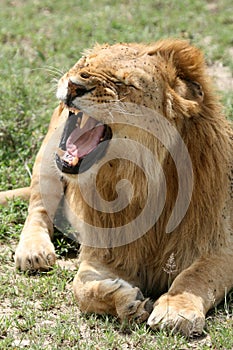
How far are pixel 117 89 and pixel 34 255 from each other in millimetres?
1124

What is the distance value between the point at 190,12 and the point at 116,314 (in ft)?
15.5

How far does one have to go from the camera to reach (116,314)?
3820 mm

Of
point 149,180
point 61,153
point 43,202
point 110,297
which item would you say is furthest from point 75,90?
point 43,202

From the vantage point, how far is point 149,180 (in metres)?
3.89

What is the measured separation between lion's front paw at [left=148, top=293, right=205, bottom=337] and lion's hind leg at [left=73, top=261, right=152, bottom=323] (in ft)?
0.31

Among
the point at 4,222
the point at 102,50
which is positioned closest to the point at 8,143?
the point at 4,222

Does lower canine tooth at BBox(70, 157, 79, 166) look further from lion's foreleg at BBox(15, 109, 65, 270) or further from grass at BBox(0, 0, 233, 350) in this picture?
lion's foreleg at BBox(15, 109, 65, 270)

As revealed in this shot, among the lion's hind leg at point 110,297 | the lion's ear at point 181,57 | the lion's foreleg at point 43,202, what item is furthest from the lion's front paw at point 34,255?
the lion's ear at point 181,57

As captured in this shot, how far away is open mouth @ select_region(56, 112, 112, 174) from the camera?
152 inches

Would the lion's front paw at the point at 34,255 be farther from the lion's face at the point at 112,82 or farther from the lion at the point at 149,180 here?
the lion's face at the point at 112,82

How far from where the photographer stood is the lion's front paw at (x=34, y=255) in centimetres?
446

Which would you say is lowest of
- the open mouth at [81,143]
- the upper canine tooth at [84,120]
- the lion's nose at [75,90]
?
the open mouth at [81,143]

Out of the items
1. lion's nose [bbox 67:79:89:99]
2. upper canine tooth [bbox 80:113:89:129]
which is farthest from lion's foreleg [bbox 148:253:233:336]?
lion's nose [bbox 67:79:89:99]

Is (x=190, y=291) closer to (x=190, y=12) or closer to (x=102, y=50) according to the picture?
(x=102, y=50)
